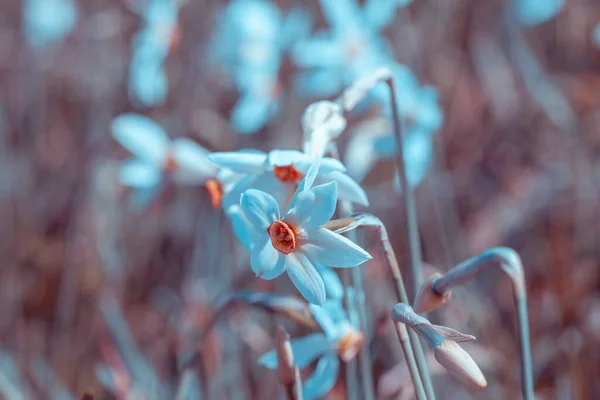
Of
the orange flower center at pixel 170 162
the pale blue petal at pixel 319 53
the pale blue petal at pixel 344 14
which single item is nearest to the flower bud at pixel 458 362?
the orange flower center at pixel 170 162

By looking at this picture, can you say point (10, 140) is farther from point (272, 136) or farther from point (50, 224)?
point (272, 136)

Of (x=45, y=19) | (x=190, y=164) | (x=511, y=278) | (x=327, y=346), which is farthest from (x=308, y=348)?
(x=45, y=19)

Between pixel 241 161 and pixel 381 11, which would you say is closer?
pixel 241 161

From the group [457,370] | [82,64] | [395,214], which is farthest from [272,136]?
[457,370]

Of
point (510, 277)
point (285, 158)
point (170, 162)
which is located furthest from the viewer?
point (170, 162)

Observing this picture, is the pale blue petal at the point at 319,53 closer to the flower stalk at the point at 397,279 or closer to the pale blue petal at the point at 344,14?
the pale blue petal at the point at 344,14

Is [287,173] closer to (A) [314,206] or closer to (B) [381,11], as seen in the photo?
(A) [314,206]
